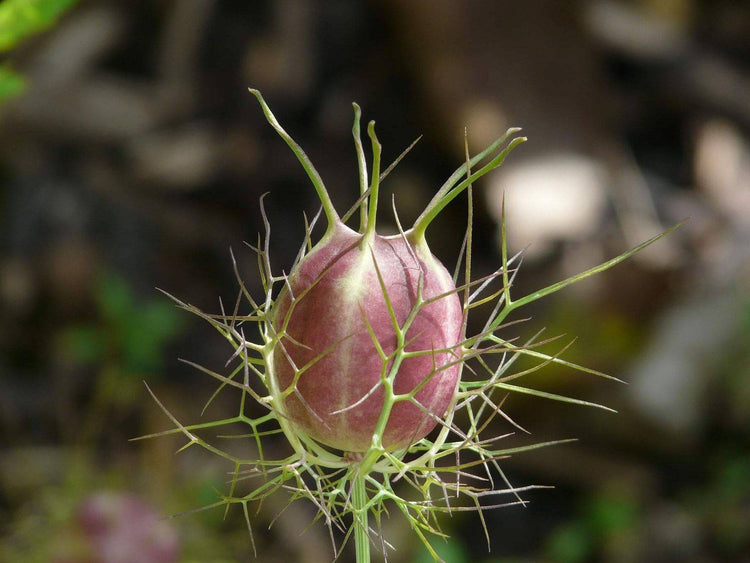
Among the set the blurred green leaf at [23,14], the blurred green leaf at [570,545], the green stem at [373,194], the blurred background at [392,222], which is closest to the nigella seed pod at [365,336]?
the green stem at [373,194]

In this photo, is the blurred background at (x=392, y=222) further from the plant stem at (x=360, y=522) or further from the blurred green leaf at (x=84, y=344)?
the plant stem at (x=360, y=522)

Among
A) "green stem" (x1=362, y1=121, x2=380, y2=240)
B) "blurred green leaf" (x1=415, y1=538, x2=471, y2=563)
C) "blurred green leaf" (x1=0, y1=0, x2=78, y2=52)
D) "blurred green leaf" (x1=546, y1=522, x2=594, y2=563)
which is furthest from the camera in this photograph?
"blurred green leaf" (x1=546, y1=522, x2=594, y2=563)

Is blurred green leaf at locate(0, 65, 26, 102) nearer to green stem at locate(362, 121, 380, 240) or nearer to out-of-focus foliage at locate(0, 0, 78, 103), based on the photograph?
out-of-focus foliage at locate(0, 0, 78, 103)

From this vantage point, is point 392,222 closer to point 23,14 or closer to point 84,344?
point 84,344

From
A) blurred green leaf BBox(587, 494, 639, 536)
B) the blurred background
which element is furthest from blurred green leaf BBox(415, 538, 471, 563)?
blurred green leaf BBox(587, 494, 639, 536)

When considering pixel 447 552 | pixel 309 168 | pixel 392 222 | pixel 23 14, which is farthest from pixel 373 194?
pixel 392 222
